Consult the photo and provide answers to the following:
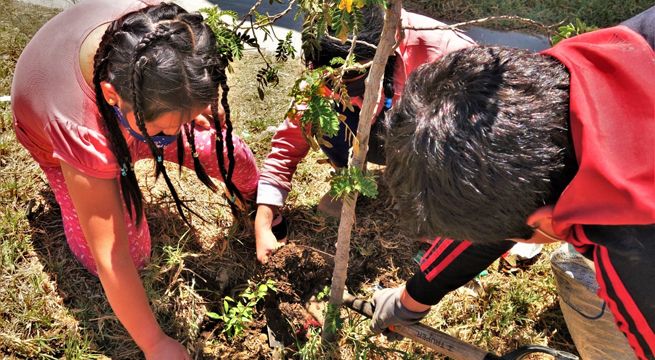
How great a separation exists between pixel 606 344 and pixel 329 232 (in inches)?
42.1

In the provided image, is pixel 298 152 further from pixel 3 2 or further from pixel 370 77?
pixel 3 2

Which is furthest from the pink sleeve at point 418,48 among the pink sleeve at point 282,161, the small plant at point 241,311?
the small plant at point 241,311

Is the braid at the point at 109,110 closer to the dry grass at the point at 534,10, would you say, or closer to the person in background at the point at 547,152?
the person in background at the point at 547,152

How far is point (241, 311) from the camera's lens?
6.44ft

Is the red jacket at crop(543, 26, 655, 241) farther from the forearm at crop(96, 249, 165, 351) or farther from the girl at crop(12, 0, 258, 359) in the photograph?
the forearm at crop(96, 249, 165, 351)

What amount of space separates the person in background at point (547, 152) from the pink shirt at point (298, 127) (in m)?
0.75

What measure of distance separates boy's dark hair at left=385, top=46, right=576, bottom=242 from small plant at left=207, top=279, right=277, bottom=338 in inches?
37.1

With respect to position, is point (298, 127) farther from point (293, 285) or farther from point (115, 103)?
point (115, 103)

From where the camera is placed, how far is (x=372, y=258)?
231cm

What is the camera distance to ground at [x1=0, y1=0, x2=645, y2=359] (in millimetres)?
2000

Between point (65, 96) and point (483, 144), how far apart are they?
118 cm

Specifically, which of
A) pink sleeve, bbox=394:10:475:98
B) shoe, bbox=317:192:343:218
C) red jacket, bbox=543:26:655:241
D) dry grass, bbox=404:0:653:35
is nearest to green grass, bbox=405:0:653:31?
dry grass, bbox=404:0:653:35

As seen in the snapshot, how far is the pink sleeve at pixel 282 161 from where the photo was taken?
2.28m

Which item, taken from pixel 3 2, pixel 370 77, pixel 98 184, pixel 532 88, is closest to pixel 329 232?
pixel 98 184
